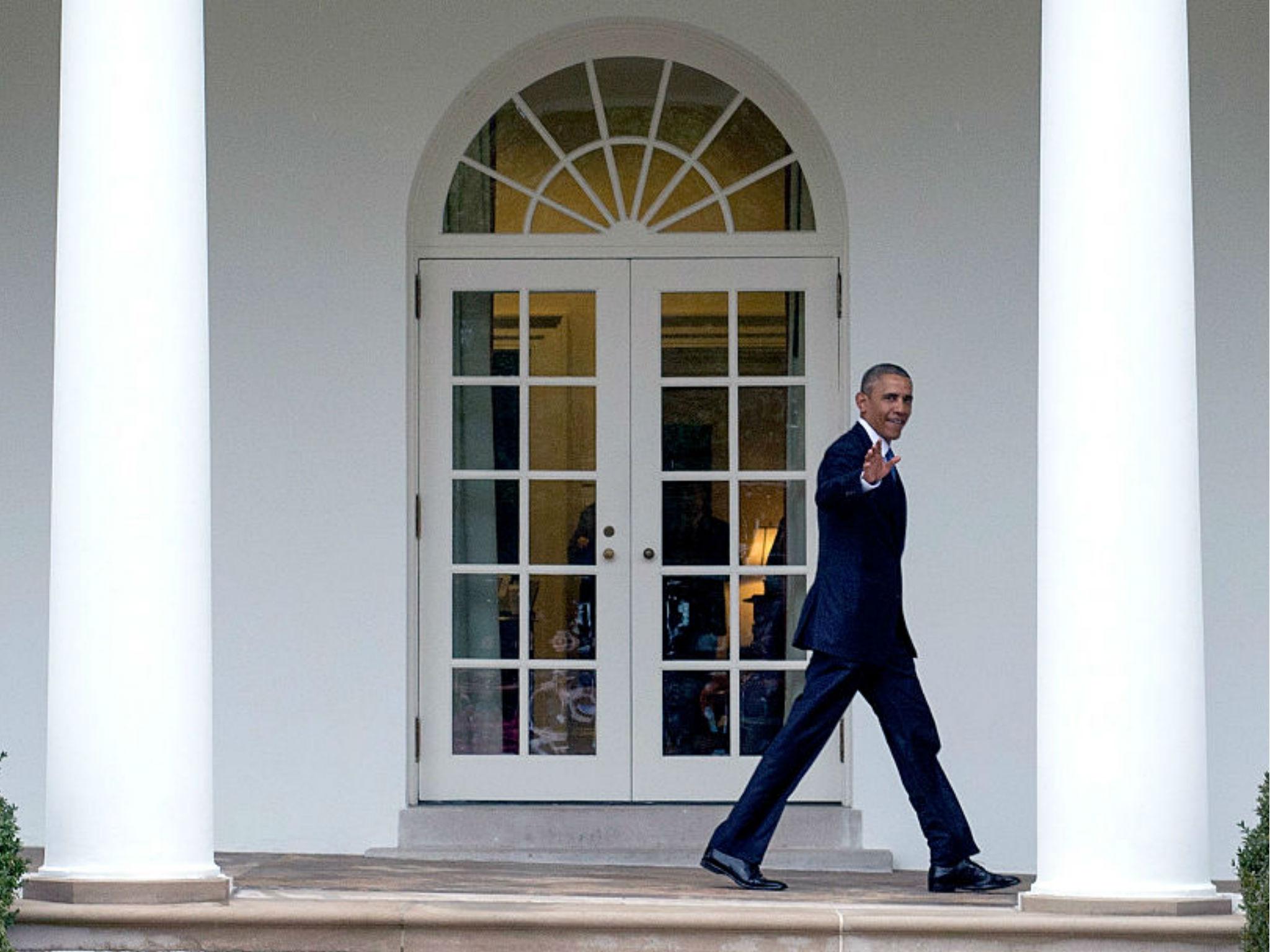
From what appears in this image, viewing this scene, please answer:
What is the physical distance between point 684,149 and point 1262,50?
2421mm

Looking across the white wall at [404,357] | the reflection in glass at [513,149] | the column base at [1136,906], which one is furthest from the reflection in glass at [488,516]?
the column base at [1136,906]

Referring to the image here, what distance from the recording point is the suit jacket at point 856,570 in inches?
261

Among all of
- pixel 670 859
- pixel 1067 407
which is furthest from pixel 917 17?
pixel 670 859

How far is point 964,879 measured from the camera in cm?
672

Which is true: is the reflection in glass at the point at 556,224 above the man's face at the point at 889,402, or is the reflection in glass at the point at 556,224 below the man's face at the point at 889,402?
above

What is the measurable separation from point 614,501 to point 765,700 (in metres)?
1.06

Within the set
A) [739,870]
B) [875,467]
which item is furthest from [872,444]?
[739,870]

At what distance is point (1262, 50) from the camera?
27.6 feet

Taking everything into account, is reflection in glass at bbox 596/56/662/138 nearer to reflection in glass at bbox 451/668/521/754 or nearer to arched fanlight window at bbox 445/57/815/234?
arched fanlight window at bbox 445/57/815/234

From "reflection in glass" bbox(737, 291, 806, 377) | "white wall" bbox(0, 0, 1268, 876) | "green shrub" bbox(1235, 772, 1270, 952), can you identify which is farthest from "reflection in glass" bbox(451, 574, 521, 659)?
"green shrub" bbox(1235, 772, 1270, 952)

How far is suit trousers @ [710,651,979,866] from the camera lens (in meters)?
6.61

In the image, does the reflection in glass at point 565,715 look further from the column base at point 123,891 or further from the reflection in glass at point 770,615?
the column base at point 123,891

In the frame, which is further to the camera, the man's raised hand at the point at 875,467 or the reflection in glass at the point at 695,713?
the reflection in glass at the point at 695,713

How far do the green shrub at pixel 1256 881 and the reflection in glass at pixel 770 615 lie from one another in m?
3.19
